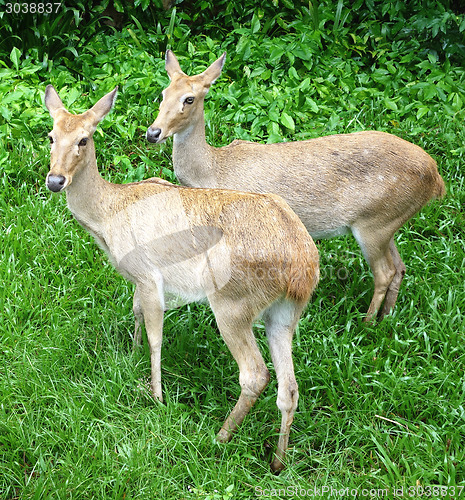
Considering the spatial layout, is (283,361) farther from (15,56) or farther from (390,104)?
(15,56)

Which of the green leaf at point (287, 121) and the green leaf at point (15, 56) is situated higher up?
the green leaf at point (15, 56)

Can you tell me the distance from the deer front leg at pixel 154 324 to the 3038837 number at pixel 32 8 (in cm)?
465

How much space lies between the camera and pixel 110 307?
5113mm

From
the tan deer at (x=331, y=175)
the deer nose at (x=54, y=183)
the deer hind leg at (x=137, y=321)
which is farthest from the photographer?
the tan deer at (x=331, y=175)

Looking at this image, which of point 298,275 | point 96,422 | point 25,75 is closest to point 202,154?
point 298,275

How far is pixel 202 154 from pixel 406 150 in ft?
4.99

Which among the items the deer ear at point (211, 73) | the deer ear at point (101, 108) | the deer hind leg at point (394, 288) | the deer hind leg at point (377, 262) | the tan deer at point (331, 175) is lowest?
the deer hind leg at point (394, 288)

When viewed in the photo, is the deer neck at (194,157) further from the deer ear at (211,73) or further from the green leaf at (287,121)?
the green leaf at (287,121)

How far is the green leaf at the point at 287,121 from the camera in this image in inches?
261

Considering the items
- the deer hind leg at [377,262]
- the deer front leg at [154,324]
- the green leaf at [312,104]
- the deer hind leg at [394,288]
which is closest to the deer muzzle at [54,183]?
the deer front leg at [154,324]

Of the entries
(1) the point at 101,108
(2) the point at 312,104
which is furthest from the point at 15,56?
(1) the point at 101,108

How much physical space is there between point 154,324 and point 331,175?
1.79 meters

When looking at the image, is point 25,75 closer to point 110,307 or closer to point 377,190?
point 110,307

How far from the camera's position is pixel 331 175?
5.20 metres
